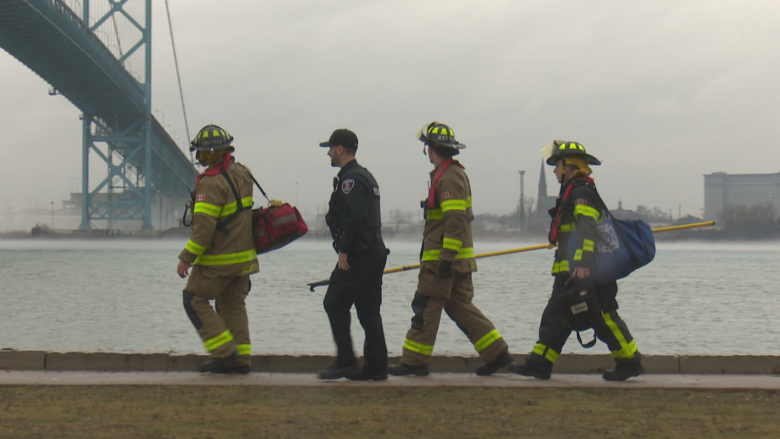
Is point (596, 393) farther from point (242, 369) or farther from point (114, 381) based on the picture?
point (114, 381)

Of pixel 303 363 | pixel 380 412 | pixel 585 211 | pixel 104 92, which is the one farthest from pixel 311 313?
pixel 104 92

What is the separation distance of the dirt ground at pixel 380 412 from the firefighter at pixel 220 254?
0.55 metres

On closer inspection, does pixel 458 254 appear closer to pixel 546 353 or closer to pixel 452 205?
pixel 452 205

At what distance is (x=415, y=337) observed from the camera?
17.6ft

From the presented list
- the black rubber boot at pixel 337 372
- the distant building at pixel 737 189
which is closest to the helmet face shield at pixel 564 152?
the black rubber boot at pixel 337 372

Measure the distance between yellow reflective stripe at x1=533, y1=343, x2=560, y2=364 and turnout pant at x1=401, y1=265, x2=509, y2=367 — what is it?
0.73ft

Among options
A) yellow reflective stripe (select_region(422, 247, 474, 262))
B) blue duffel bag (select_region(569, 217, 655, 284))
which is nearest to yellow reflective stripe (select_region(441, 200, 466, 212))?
yellow reflective stripe (select_region(422, 247, 474, 262))

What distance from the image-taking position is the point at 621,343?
17.2 ft

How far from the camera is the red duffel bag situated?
18.1ft

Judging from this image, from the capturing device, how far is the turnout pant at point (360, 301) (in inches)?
207

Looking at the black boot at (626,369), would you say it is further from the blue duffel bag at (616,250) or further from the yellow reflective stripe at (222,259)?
the yellow reflective stripe at (222,259)

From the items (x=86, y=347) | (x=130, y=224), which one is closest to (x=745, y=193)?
(x=130, y=224)

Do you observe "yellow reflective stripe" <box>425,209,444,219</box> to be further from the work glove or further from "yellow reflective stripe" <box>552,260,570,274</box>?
"yellow reflective stripe" <box>552,260,570,274</box>

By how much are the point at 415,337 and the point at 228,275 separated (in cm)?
114
